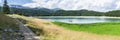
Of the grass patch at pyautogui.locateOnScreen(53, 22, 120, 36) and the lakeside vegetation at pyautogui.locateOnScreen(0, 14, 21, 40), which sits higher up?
the lakeside vegetation at pyautogui.locateOnScreen(0, 14, 21, 40)

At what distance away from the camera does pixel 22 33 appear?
23.1 feet

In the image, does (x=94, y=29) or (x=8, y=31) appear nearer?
(x=8, y=31)

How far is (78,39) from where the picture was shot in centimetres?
645

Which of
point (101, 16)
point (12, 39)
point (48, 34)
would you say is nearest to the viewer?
point (12, 39)

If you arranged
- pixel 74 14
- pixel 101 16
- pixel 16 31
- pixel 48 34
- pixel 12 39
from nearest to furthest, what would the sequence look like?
pixel 12 39, pixel 48 34, pixel 16 31, pixel 74 14, pixel 101 16

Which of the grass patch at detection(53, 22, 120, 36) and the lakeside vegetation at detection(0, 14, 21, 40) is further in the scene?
the grass patch at detection(53, 22, 120, 36)

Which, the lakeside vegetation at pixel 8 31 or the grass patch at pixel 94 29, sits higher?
the lakeside vegetation at pixel 8 31

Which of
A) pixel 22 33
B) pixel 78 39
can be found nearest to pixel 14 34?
pixel 22 33

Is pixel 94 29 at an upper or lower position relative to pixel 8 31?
lower

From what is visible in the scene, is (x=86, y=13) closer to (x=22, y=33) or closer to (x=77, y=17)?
(x=77, y=17)

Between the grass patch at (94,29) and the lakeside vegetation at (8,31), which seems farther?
the grass patch at (94,29)

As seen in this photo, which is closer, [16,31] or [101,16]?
[16,31]

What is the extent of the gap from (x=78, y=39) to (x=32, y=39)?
2.66 ft

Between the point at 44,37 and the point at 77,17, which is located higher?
the point at 44,37
